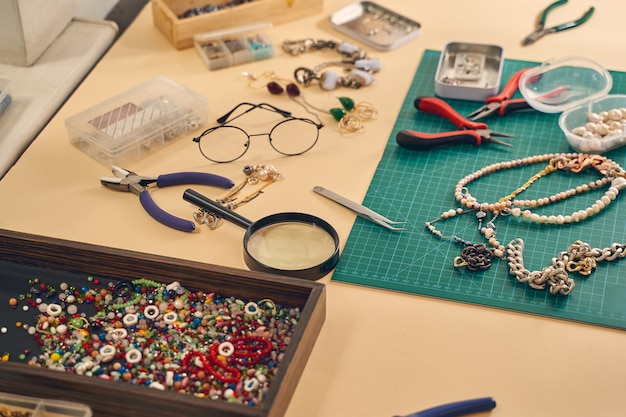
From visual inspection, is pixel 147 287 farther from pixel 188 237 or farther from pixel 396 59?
pixel 396 59

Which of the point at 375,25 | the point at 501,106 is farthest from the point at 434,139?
the point at 375,25

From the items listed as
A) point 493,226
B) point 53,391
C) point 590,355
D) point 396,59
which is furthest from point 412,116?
point 53,391

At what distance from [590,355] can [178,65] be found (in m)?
1.27

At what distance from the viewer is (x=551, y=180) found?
1.79m

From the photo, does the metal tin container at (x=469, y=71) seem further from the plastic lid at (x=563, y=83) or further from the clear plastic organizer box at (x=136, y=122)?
the clear plastic organizer box at (x=136, y=122)

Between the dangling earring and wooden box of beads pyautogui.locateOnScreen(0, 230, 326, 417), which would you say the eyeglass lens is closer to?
the dangling earring

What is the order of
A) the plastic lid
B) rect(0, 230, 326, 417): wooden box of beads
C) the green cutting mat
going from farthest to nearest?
1. the plastic lid
2. the green cutting mat
3. rect(0, 230, 326, 417): wooden box of beads

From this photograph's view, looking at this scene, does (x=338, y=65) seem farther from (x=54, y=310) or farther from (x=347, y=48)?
(x=54, y=310)

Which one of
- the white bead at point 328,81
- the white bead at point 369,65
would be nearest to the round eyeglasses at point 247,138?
the white bead at point 328,81

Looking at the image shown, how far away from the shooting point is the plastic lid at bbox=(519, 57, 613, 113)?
1.99 m

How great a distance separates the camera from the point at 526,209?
171 cm

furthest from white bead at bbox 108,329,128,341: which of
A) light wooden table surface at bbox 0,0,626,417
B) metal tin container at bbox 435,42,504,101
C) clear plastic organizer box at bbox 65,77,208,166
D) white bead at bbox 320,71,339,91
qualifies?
metal tin container at bbox 435,42,504,101

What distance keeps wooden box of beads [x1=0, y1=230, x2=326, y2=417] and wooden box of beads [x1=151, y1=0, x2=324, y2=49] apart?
2.81 feet

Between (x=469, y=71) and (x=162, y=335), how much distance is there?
3.54 feet
